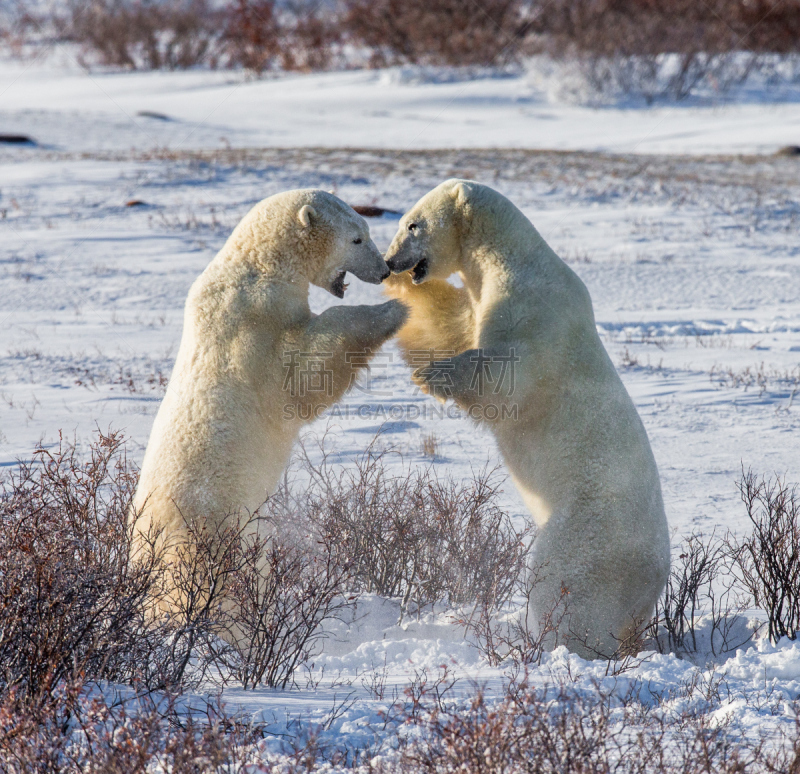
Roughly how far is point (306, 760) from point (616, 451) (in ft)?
5.80

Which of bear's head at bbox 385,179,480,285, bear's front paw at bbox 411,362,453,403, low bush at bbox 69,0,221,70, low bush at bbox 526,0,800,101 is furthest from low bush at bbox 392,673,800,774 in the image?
low bush at bbox 69,0,221,70

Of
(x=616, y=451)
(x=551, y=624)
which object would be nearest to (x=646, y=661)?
(x=551, y=624)

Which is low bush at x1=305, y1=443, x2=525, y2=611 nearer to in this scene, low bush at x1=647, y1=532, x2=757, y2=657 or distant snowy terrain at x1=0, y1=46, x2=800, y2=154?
low bush at x1=647, y1=532, x2=757, y2=657

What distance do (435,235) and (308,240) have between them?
1.71 ft

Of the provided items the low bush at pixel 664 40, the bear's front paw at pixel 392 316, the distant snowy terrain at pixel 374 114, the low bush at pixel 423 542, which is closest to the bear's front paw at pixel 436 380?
the bear's front paw at pixel 392 316

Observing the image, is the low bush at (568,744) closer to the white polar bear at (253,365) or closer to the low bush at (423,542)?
the white polar bear at (253,365)

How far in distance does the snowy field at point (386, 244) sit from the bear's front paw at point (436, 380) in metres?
0.27

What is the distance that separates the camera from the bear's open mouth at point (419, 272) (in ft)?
12.5

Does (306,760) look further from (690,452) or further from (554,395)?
(690,452)

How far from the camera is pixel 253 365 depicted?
3299 millimetres

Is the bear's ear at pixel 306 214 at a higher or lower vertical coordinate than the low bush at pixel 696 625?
higher

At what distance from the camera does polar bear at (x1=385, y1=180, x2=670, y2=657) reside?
3.33m

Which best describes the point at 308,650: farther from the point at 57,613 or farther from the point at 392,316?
the point at 392,316

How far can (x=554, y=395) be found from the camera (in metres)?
3.42
